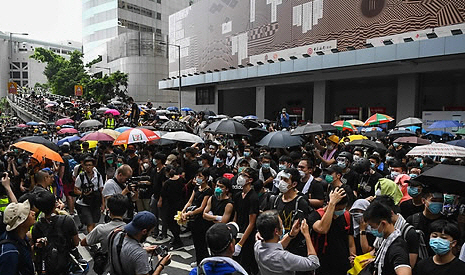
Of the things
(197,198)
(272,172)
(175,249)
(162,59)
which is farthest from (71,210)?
(162,59)

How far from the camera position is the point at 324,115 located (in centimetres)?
2706

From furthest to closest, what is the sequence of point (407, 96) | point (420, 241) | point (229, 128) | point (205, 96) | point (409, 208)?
point (205, 96), point (407, 96), point (229, 128), point (409, 208), point (420, 241)

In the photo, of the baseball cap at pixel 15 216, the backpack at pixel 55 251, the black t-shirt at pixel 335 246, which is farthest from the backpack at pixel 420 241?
the baseball cap at pixel 15 216

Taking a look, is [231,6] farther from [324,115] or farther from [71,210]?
[71,210]

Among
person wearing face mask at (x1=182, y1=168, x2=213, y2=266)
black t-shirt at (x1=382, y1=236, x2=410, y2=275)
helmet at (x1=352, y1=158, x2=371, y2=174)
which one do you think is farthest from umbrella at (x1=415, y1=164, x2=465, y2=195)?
person wearing face mask at (x1=182, y1=168, x2=213, y2=266)

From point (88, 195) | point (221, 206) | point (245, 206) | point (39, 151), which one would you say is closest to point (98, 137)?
point (39, 151)

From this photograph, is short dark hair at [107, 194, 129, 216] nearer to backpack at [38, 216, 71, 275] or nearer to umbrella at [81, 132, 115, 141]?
backpack at [38, 216, 71, 275]

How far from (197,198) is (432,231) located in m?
3.65

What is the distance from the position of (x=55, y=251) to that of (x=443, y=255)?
376cm

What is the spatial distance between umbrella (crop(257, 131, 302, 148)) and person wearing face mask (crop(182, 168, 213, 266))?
9.39 ft

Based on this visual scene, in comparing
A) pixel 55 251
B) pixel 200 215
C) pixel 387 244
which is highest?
pixel 387 244

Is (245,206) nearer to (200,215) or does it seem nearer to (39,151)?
(200,215)

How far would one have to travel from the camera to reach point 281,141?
8461 mm

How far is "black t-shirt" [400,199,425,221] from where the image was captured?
14.9 feet
